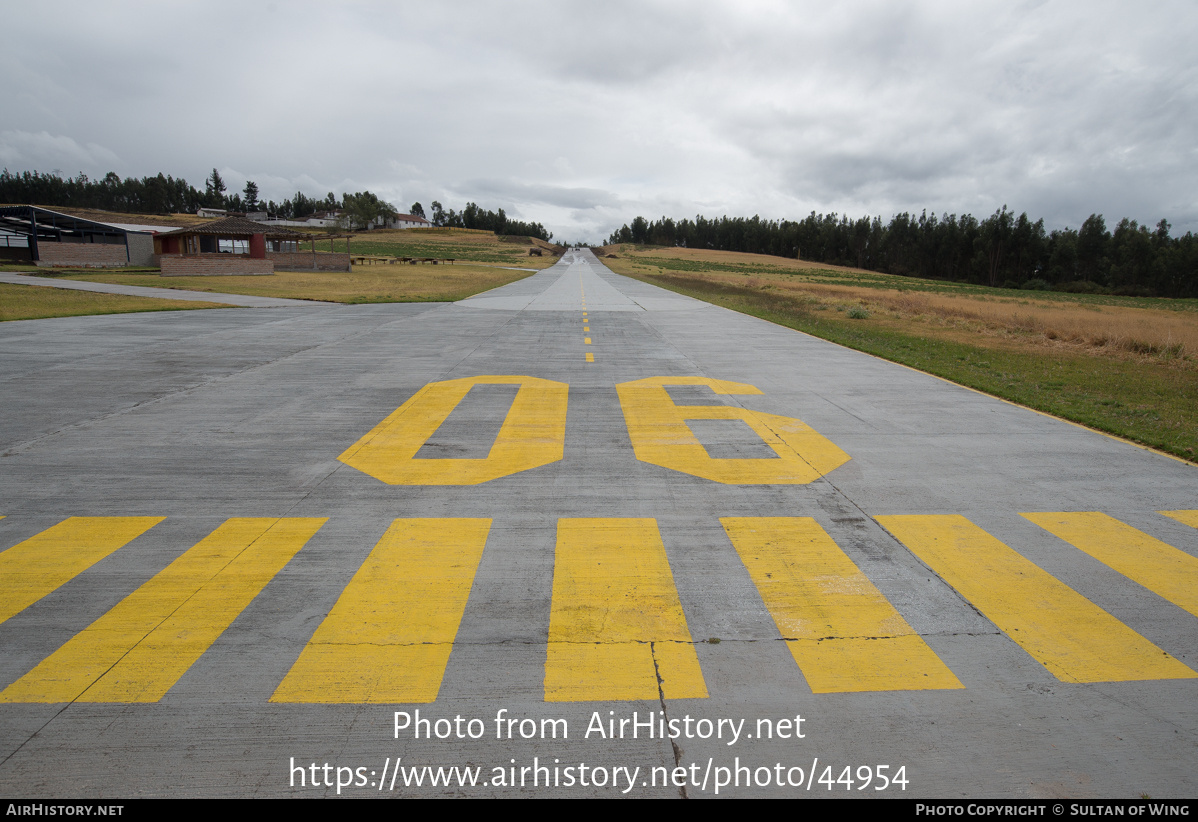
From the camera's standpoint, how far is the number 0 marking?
661 cm

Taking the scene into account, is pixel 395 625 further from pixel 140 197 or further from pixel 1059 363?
pixel 140 197

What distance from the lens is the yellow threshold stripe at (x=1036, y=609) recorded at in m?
3.64

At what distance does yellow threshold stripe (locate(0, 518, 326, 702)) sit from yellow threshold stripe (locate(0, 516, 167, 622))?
1.97 feet

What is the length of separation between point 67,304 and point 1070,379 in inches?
1143

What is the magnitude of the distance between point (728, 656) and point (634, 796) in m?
1.11

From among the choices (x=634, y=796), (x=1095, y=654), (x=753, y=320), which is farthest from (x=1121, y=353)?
(x=634, y=796)

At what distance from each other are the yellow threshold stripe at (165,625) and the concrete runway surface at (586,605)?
0.07 ft

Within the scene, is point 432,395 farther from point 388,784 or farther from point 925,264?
point 925,264

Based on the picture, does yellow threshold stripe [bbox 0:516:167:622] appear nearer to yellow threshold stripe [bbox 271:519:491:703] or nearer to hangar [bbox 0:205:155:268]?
yellow threshold stripe [bbox 271:519:491:703]

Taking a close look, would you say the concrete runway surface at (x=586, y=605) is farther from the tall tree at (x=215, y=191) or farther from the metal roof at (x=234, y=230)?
the tall tree at (x=215, y=191)

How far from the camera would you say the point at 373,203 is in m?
150

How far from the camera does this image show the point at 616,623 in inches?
156

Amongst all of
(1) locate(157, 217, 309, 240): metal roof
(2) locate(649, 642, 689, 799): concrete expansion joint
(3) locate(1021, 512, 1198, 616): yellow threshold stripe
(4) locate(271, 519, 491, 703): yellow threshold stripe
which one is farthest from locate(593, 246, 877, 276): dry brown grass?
(2) locate(649, 642, 689, 799): concrete expansion joint

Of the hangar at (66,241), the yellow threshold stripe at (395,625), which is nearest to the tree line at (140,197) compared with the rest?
the hangar at (66,241)
